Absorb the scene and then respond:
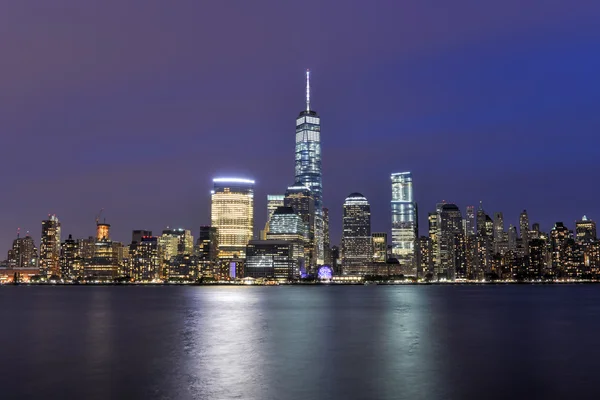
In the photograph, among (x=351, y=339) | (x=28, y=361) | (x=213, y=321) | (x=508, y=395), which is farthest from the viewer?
(x=213, y=321)

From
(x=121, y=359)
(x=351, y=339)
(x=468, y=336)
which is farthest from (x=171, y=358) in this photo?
(x=468, y=336)

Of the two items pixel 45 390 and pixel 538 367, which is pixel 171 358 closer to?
pixel 45 390

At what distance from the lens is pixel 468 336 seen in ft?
221

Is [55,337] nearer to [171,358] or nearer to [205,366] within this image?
[171,358]

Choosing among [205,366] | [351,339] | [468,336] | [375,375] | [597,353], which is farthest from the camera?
[468,336]

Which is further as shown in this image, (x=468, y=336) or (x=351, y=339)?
(x=468, y=336)

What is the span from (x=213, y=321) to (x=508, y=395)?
5728cm

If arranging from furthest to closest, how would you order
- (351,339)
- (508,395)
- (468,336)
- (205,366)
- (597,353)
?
1. (468,336)
2. (351,339)
3. (597,353)
4. (205,366)
5. (508,395)

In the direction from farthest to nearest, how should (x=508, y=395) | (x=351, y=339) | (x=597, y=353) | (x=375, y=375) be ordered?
(x=351, y=339), (x=597, y=353), (x=375, y=375), (x=508, y=395)

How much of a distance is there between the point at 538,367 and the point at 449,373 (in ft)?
27.0

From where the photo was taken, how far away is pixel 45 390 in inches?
1428

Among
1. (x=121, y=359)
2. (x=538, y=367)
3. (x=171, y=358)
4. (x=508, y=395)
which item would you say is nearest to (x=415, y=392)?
(x=508, y=395)

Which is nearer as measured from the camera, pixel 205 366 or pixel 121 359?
pixel 205 366

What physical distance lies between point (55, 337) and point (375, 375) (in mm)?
42031
